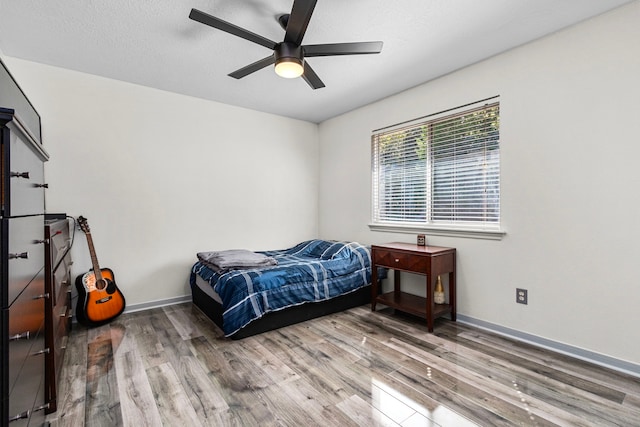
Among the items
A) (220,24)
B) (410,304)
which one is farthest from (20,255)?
(410,304)

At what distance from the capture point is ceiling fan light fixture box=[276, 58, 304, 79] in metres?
2.06

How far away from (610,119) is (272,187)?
11.4ft

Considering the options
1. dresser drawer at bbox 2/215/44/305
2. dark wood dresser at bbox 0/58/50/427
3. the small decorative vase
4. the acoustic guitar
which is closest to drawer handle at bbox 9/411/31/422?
dark wood dresser at bbox 0/58/50/427

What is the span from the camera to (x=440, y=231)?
3094 mm

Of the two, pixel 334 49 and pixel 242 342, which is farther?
pixel 242 342

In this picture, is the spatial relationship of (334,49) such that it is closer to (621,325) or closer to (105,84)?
(105,84)

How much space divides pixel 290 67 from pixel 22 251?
1.78 meters

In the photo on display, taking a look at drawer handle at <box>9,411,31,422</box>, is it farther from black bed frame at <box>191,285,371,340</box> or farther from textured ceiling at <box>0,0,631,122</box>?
textured ceiling at <box>0,0,631,122</box>

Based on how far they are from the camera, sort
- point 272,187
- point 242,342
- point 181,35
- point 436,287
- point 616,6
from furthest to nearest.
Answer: point 272,187 < point 436,287 < point 242,342 < point 181,35 < point 616,6

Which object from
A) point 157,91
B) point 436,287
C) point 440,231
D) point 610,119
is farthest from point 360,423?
point 157,91

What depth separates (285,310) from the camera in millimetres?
2822

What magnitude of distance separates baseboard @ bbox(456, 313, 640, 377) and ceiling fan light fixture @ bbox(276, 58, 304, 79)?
8.62 ft

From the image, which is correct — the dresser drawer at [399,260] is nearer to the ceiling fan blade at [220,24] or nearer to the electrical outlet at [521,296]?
the electrical outlet at [521,296]

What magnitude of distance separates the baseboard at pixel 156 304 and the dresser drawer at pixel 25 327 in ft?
6.11
